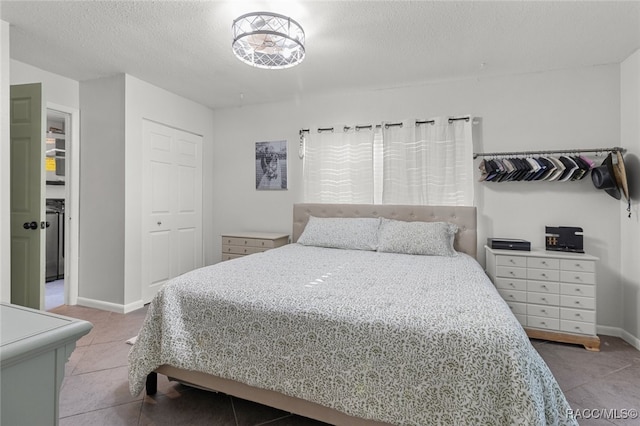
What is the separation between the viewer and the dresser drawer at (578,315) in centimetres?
260

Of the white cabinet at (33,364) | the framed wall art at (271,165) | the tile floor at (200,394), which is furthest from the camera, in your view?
the framed wall art at (271,165)

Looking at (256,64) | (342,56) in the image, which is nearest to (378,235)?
(342,56)

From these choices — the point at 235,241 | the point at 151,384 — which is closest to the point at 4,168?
the point at 151,384

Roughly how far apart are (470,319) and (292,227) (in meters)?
2.93

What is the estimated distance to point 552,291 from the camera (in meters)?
2.71

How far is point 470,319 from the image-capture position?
4.32 feet

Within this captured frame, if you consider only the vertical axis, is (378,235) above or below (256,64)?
below

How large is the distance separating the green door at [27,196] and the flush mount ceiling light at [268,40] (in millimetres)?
1889

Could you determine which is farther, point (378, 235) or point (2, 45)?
point (378, 235)

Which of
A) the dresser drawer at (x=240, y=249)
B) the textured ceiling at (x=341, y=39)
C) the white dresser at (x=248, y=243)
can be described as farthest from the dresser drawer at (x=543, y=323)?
the dresser drawer at (x=240, y=249)

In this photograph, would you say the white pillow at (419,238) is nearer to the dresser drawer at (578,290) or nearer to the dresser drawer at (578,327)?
the dresser drawer at (578,290)

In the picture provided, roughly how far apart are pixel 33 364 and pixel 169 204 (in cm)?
349

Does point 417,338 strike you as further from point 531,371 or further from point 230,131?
point 230,131

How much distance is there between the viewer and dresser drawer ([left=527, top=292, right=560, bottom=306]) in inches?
106
